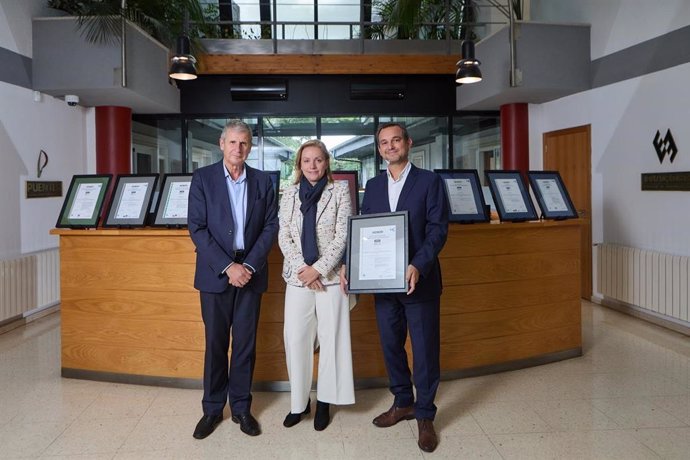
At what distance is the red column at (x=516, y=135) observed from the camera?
24.9 ft

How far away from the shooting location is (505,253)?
3.91 metres

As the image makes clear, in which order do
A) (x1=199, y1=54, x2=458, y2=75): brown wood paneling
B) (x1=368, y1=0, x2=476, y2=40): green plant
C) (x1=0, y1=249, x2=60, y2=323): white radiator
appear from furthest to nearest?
1. (x1=368, y1=0, x2=476, y2=40): green plant
2. (x1=199, y1=54, x2=458, y2=75): brown wood paneling
3. (x1=0, y1=249, x2=60, y2=323): white radiator

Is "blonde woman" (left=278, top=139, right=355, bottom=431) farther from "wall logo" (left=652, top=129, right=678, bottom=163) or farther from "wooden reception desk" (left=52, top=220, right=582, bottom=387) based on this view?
"wall logo" (left=652, top=129, right=678, bottom=163)

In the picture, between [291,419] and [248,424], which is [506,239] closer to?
[291,419]

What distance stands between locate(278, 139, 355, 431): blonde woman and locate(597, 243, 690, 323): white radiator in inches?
147

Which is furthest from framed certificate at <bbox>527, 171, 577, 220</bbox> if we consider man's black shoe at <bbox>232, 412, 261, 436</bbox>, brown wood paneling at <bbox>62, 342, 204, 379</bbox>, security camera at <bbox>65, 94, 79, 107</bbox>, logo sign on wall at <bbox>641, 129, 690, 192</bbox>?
security camera at <bbox>65, 94, 79, 107</bbox>

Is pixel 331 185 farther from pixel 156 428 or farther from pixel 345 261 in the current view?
pixel 156 428

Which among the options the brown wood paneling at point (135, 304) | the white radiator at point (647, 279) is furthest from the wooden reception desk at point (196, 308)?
the white radiator at point (647, 279)

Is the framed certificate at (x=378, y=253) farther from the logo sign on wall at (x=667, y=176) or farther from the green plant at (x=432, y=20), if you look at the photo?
the green plant at (x=432, y=20)

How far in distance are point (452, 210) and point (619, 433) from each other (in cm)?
173

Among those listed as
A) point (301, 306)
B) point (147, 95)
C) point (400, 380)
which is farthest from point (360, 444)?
point (147, 95)

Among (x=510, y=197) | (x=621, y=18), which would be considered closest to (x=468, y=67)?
(x=621, y=18)

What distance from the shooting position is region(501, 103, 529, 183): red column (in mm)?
7590

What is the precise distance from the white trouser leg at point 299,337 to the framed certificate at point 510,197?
5.93 feet
